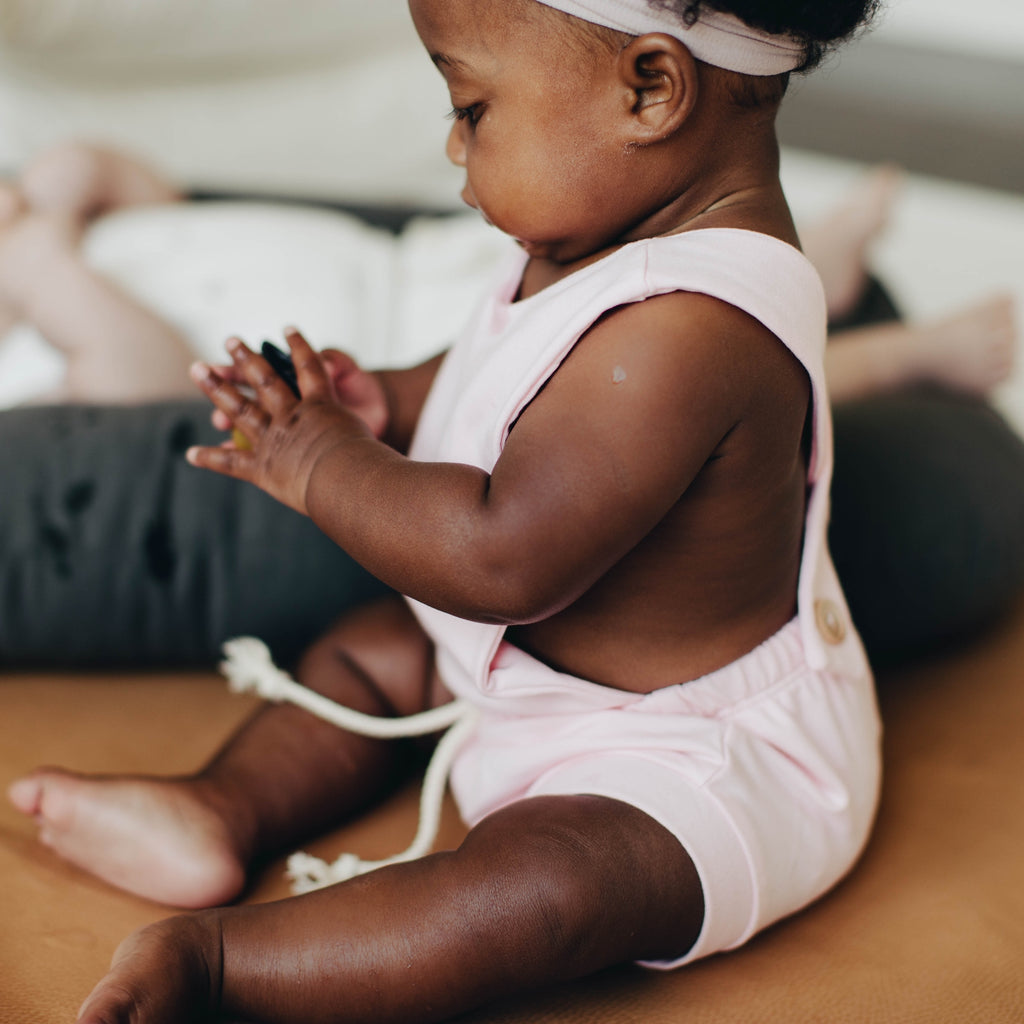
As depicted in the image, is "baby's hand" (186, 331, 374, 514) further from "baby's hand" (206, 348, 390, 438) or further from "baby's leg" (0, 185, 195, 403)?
"baby's leg" (0, 185, 195, 403)

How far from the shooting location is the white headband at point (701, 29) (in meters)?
0.54

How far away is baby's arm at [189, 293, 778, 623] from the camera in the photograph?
53 cm

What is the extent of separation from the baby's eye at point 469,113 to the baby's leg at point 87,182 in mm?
860

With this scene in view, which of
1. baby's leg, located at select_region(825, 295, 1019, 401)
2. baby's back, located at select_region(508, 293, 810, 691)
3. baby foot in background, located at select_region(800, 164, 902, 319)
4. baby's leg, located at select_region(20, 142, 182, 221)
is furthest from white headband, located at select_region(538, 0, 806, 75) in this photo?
baby's leg, located at select_region(20, 142, 182, 221)

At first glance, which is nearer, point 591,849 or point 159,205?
point 591,849

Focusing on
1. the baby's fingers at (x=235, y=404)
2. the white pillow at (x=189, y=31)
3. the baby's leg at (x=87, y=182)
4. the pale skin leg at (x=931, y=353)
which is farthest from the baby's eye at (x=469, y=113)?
the white pillow at (x=189, y=31)

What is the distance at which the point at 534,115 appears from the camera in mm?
573

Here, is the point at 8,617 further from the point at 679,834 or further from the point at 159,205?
the point at 159,205

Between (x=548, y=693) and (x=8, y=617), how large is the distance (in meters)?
0.43

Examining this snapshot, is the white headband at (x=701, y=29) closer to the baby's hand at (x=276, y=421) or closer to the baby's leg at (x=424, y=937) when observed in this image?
the baby's hand at (x=276, y=421)

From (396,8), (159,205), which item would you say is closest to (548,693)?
(159,205)

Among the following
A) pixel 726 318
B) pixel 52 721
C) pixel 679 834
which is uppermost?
pixel 726 318

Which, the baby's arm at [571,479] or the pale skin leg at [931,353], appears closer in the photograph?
the baby's arm at [571,479]

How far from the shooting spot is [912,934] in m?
0.63
